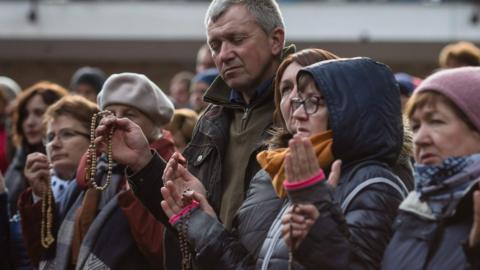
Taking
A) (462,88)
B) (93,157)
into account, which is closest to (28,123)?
(93,157)

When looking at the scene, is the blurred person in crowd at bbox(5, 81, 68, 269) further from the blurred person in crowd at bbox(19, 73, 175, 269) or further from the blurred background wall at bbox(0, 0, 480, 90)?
the blurred background wall at bbox(0, 0, 480, 90)

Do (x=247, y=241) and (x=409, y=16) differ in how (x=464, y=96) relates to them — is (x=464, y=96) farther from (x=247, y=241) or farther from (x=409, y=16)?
(x=409, y=16)

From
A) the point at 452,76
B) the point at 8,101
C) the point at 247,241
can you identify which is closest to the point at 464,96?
the point at 452,76

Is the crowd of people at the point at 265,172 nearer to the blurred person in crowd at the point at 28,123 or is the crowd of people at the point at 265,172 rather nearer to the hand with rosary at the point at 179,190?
the hand with rosary at the point at 179,190

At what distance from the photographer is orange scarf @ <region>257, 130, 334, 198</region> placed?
3832 mm

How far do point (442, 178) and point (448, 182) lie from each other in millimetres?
31

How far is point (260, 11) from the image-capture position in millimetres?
4766

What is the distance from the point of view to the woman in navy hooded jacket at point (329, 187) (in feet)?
11.8

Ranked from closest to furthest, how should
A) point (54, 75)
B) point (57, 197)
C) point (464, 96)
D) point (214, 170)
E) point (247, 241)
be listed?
point (464, 96) → point (247, 241) → point (214, 170) → point (57, 197) → point (54, 75)

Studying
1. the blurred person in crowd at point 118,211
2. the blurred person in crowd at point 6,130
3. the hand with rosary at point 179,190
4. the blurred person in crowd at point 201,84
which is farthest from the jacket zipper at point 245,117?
the blurred person in crowd at point 6,130

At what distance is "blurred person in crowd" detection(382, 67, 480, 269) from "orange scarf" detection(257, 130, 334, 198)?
1.00 ft

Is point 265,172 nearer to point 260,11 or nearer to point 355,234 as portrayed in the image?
point 355,234

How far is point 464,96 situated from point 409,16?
13898 millimetres

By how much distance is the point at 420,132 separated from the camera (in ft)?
11.9
